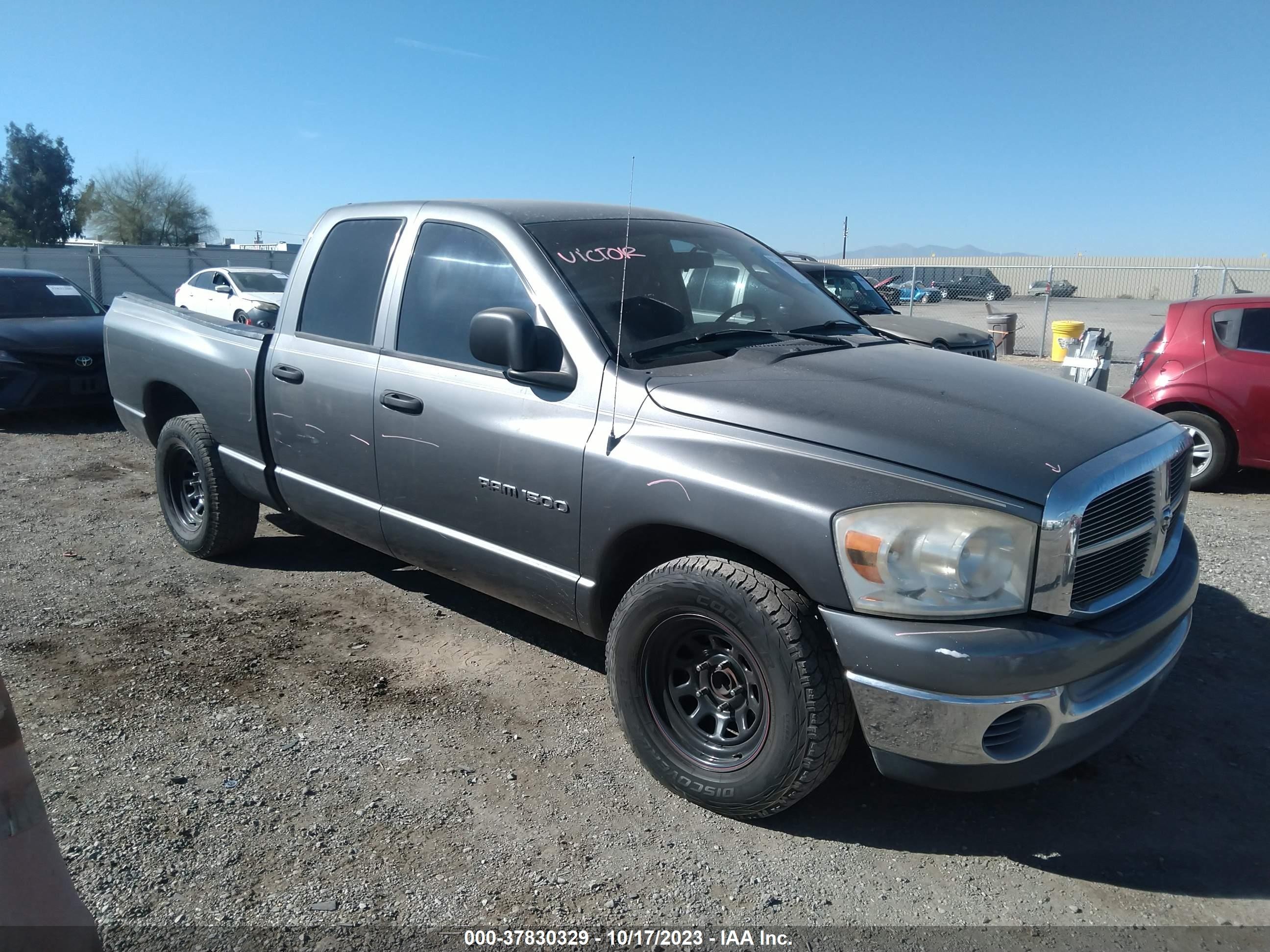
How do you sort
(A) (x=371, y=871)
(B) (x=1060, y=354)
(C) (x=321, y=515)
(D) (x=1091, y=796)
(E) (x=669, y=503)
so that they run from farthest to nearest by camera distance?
(B) (x=1060, y=354)
(C) (x=321, y=515)
(D) (x=1091, y=796)
(E) (x=669, y=503)
(A) (x=371, y=871)

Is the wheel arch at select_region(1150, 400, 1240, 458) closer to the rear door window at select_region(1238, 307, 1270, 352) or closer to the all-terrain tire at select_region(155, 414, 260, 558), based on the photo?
the rear door window at select_region(1238, 307, 1270, 352)

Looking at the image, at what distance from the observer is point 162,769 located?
3.21 meters

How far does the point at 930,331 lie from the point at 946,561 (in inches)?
303

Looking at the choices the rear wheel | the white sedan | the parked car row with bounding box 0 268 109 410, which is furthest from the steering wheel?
the white sedan

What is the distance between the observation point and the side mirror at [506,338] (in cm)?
319

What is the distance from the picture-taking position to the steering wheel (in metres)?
3.73

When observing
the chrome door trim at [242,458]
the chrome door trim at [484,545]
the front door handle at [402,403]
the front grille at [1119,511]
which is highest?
the front door handle at [402,403]

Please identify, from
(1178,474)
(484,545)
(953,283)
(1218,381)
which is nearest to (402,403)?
(484,545)

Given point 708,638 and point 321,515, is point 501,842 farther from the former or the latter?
point 321,515

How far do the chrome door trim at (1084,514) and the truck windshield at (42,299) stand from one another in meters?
10.5

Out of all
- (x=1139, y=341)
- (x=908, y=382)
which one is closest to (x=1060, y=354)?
(x=1139, y=341)

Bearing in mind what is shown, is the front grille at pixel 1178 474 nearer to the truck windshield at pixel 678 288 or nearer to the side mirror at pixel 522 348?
the truck windshield at pixel 678 288

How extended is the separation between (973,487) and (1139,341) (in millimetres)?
22644

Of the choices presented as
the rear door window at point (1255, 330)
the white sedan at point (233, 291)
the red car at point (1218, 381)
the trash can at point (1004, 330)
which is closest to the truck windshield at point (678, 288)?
the red car at point (1218, 381)
